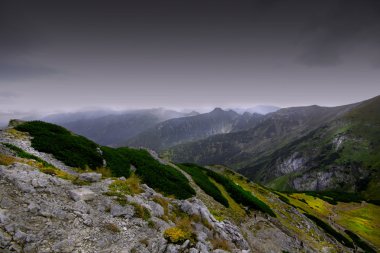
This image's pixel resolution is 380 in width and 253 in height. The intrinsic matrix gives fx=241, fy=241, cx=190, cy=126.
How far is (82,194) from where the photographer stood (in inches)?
655

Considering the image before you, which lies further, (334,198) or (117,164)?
(334,198)

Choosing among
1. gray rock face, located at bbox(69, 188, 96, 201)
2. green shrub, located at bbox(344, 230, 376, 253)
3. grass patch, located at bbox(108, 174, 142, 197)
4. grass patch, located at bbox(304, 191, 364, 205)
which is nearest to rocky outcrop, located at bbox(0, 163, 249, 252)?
gray rock face, located at bbox(69, 188, 96, 201)

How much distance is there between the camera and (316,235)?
4184cm

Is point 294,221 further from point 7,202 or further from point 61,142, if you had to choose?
point 7,202

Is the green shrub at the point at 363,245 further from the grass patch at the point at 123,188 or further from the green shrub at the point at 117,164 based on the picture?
the grass patch at the point at 123,188

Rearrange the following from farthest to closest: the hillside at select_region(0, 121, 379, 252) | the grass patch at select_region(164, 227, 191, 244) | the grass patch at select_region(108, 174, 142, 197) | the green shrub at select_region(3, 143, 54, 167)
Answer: the green shrub at select_region(3, 143, 54, 167)
the grass patch at select_region(108, 174, 142, 197)
the grass patch at select_region(164, 227, 191, 244)
the hillside at select_region(0, 121, 379, 252)

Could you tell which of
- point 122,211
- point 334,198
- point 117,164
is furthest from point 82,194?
point 334,198

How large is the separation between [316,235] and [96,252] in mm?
41738

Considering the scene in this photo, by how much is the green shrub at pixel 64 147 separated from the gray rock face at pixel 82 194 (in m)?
10.8

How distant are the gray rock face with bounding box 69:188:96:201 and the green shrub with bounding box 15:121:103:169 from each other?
10.8 metres

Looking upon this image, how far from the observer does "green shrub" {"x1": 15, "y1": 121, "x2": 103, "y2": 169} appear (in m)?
27.1

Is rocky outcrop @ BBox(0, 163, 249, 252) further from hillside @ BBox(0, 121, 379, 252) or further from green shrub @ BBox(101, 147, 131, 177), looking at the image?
green shrub @ BBox(101, 147, 131, 177)

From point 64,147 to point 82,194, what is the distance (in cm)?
1520

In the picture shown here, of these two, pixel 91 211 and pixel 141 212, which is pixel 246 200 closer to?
pixel 141 212
